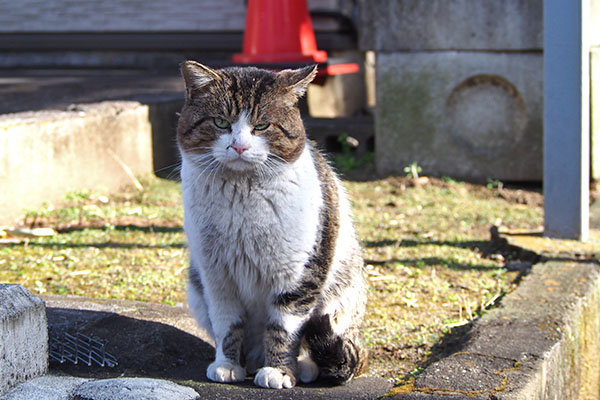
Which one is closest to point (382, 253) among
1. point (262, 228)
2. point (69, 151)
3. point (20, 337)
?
point (262, 228)

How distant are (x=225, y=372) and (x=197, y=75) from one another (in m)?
1.03

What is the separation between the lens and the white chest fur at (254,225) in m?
2.68

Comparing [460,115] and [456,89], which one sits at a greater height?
[456,89]

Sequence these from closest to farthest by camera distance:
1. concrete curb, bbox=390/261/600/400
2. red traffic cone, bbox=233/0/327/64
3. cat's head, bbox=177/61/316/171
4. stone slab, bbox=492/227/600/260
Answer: concrete curb, bbox=390/261/600/400 < cat's head, bbox=177/61/316/171 < stone slab, bbox=492/227/600/260 < red traffic cone, bbox=233/0/327/64

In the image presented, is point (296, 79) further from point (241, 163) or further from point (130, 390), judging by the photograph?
point (130, 390)

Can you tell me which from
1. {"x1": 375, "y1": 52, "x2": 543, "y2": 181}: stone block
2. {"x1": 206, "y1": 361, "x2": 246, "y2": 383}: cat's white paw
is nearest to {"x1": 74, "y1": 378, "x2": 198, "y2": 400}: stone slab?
{"x1": 206, "y1": 361, "x2": 246, "y2": 383}: cat's white paw

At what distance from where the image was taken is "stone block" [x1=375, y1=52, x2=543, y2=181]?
5.96 metres

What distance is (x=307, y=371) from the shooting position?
287 cm

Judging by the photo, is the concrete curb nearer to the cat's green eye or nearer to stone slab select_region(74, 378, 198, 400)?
stone slab select_region(74, 378, 198, 400)

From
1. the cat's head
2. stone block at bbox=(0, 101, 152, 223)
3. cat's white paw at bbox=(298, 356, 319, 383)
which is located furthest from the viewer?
stone block at bbox=(0, 101, 152, 223)

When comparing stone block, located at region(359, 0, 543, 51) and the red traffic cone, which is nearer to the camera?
stone block, located at region(359, 0, 543, 51)

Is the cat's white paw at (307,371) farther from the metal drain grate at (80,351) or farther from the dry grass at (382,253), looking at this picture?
the metal drain grate at (80,351)

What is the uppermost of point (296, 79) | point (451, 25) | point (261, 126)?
point (451, 25)

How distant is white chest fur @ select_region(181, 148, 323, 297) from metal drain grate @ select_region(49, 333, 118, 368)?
0.52 meters
